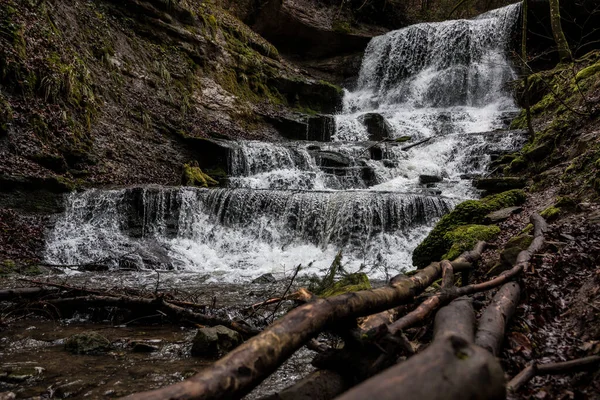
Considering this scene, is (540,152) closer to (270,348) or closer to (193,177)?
(270,348)

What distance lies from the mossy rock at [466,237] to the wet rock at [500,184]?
3.65m

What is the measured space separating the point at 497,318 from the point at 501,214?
4997mm

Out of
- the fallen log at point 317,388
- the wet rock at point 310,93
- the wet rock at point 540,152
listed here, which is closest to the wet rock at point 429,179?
the wet rock at point 540,152

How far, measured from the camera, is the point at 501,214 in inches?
268

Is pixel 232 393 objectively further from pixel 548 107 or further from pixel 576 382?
pixel 548 107

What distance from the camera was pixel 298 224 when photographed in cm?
1057

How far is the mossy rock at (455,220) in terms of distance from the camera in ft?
20.6

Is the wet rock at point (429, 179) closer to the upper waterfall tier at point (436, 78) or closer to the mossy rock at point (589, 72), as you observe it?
the mossy rock at point (589, 72)

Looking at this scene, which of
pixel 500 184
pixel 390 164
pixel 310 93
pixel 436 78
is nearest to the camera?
pixel 500 184

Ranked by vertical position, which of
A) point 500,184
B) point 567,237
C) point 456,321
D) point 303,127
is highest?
point 303,127

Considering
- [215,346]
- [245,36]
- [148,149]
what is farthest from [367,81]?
[215,346]

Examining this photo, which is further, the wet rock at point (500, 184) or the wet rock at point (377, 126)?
the wet rock at point (377, 126)

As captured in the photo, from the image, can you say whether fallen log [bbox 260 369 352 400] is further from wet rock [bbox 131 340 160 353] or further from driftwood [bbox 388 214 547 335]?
wet rock [bbox 131 340 160 353]

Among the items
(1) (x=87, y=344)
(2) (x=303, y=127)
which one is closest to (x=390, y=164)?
(2) (x=303, y=127)
